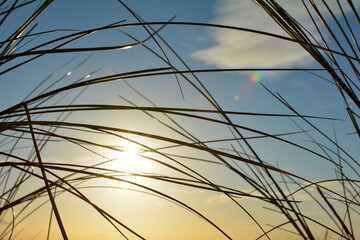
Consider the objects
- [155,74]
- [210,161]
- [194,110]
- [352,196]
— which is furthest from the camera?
[352,196]

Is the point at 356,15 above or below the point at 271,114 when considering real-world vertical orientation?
above

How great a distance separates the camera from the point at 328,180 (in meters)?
0.83

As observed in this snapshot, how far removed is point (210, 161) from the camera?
77cm

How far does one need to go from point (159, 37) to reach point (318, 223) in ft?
1.75

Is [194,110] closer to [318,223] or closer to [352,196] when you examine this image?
[318,223]

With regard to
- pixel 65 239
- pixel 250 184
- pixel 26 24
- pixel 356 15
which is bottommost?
pixel 65 239

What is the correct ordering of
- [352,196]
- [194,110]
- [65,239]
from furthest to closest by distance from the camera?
[352,196]
[194,110]
[65,239]

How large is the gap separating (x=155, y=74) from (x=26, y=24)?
40 centimetres

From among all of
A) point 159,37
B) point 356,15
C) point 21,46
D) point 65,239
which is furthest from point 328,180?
point 21,46

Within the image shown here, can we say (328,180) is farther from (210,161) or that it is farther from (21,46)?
(21,46)

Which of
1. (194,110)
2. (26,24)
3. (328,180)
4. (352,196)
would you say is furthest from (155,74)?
(352,196)

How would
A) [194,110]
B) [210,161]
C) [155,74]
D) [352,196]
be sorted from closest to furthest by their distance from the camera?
[194,110] → [155,74] → [210,161] → [352,196]

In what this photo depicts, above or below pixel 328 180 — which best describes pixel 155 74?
above

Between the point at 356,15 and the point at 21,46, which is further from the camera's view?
the point at 21,46
